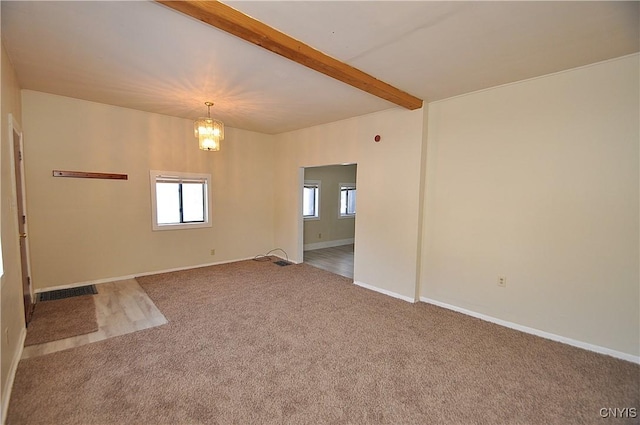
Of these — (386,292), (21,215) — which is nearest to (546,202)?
(386,292)

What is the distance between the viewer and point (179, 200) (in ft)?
16.3

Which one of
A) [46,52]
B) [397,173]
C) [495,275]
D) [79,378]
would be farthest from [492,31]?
[79,378]

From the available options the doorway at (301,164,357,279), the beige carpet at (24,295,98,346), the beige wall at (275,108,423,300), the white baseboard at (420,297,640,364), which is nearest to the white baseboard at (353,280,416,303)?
the beige wall at (275,108,423,300)

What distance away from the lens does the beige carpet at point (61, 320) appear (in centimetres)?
271

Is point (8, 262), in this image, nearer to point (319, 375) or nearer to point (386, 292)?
point (319, 375)

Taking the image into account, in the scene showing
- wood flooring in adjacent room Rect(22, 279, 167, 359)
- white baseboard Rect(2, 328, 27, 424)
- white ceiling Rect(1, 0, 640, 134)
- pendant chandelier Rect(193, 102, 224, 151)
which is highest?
white ceiling Rect(1, 0, 640, 134)

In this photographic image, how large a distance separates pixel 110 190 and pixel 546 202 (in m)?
5.61

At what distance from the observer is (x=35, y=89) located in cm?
351

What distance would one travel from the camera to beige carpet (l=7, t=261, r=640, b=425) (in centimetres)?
184

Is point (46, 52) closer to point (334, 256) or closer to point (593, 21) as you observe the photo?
point (593, 21)

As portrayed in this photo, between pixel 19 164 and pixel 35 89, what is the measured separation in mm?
1190

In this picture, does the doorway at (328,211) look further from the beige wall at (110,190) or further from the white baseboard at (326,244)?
the beige wall at (110,190)

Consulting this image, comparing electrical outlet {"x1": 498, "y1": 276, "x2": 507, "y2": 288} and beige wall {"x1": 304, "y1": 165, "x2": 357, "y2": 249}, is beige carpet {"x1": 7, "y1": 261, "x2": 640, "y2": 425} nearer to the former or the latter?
electrical outlet {"x1": 498, "y1": 276, "x2": 507, "y2": 288}

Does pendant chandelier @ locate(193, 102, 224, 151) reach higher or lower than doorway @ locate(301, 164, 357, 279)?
higher
